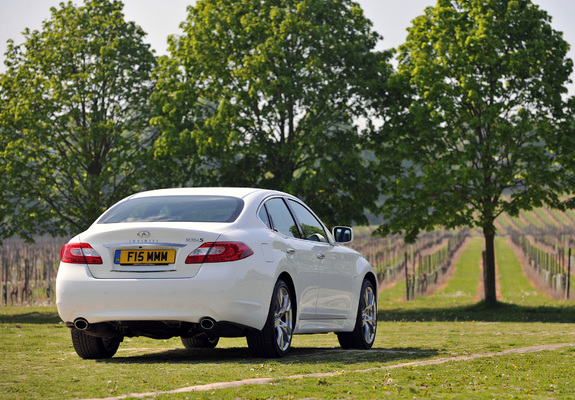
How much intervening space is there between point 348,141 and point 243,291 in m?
26.1

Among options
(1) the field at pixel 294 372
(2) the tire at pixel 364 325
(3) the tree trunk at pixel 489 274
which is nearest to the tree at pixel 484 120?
(3) the tree trunk at pixel 489 274

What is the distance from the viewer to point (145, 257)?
924cm

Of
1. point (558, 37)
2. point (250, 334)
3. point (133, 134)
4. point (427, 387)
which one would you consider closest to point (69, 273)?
point (250, 334)

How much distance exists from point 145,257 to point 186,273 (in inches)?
17.0

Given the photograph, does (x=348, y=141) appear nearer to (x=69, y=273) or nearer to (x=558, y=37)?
(x=558, y=37)

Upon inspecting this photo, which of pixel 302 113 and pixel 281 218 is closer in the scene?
pixel 281 218

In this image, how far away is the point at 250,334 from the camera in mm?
9695

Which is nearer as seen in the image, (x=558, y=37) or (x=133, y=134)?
(x=558, y=37)

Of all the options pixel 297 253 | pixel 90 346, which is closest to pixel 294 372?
pixel 297 253

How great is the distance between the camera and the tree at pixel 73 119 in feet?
121

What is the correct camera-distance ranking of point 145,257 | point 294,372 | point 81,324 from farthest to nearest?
1. point 81,324
2. point 145,257
3. point 294,372

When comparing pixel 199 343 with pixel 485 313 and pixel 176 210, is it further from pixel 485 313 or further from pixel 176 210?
pixel 485 313

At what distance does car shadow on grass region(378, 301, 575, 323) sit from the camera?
92.0 feet

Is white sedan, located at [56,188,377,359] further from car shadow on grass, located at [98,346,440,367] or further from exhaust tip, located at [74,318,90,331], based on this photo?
car shadow on grass, located at [98,346,440,367]
